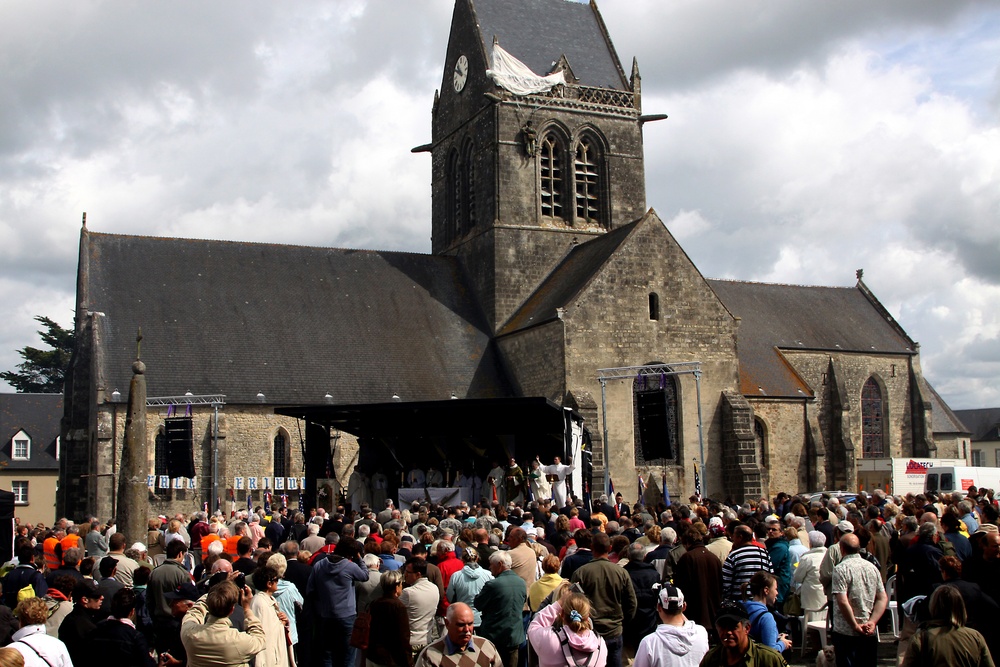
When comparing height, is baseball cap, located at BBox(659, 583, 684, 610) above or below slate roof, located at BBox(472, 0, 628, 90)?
below

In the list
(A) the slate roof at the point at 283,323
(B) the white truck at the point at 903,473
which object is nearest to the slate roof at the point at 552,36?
(A) the slate roof at the point at 283,323

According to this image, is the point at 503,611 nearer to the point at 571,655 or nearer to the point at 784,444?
the point at 571,655

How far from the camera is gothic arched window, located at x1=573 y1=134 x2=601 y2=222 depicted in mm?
37406

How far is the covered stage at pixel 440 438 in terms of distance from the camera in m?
26.5

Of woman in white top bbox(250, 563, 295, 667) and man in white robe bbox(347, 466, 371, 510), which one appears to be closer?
woman in white top bbox(250, 563, 295, 667)

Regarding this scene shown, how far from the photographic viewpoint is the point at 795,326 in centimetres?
4219

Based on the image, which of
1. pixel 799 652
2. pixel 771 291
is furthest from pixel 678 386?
A: pixel 799 652

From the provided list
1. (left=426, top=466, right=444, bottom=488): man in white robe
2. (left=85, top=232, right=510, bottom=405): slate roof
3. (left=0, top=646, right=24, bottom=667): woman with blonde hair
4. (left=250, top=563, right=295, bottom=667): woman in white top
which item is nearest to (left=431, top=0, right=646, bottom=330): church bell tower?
(left=85, top=232, right=510, bottom=405): slate roof

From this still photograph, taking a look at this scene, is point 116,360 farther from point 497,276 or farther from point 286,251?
point 497,276

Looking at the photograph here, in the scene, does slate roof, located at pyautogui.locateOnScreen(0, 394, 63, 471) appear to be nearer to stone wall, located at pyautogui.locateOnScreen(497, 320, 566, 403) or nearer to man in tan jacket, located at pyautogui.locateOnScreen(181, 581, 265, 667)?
stone wall, located at pyautogui.locateOnScreen(497, 320, 566, 403)

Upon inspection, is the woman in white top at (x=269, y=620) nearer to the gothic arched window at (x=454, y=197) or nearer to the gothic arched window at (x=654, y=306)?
the gothic arched window at (x=654, y=306)

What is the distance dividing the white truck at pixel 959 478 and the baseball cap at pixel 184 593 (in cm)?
2647

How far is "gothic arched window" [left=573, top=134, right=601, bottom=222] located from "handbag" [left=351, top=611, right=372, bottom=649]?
95.6ft

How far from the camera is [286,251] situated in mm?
36250
